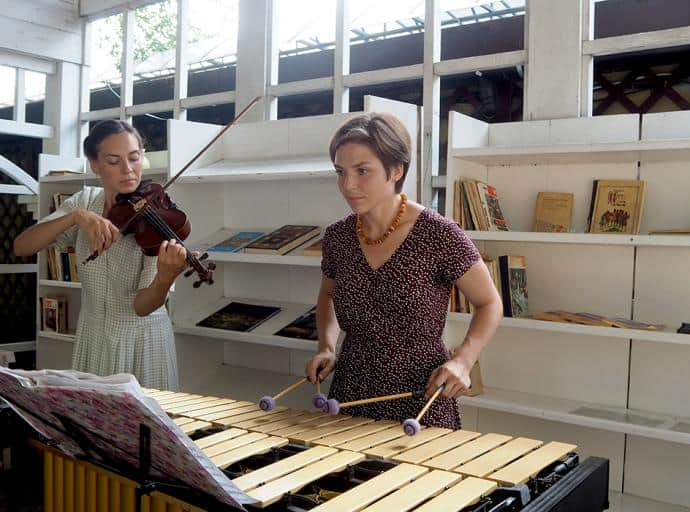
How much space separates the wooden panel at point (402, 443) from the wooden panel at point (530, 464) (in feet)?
0.72

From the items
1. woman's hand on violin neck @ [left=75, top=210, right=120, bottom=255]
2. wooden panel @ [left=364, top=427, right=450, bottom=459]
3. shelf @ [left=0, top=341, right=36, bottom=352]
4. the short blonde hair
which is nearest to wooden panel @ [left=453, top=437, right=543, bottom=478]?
wooden panel @ [left=364, top=427, right=450, bottom=459]

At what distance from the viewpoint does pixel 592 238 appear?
2.58 m

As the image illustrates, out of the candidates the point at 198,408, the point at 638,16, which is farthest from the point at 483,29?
the point at 198,408

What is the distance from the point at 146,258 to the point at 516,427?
1709mm

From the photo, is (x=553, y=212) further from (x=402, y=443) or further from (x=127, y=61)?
(x=127, y=61)

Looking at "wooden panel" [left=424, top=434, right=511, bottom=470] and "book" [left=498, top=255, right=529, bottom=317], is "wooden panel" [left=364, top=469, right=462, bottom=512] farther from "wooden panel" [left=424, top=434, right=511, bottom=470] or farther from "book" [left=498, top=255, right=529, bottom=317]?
"book" [left=498, top=255, right=529, bottom=317]

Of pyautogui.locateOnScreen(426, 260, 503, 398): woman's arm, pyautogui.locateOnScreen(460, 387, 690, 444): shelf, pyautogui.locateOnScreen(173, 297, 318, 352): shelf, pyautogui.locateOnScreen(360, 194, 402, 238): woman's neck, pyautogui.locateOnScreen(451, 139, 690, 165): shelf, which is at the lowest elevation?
pyautogui.locateOnScreen(460, 387, 690, 444): shelf

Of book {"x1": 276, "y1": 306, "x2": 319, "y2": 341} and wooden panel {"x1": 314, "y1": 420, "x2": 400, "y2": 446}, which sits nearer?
wooden panel {"x1": 314, "y1": 420, "x2": 400, "y2": 446}

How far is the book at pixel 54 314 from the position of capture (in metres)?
4.51

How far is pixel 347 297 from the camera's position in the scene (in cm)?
193

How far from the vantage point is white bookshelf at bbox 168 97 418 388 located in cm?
341

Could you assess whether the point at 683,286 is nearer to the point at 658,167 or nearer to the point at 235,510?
the point at 658,167

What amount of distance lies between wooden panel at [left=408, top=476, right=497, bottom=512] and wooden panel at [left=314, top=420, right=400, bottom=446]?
0.33 metres

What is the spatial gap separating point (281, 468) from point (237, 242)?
221 centimetres
